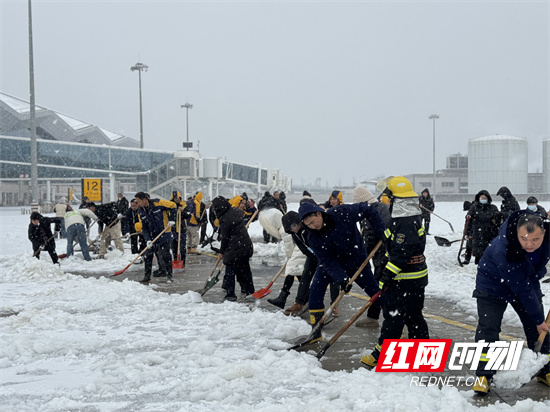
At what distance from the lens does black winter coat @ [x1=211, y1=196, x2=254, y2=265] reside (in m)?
7.92

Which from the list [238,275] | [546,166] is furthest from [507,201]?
[546,166]

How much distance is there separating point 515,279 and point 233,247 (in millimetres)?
4722

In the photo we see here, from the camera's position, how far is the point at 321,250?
17.8ft

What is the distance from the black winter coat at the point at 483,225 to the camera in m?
9.86

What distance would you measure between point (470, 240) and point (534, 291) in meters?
7.31

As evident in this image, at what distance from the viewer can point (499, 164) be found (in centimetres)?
7719

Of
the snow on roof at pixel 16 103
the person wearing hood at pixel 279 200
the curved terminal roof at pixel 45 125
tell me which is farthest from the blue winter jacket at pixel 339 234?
the snow on roof at pixel 16 103

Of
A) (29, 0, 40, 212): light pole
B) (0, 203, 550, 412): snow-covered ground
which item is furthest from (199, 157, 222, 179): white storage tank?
(0, 203, 550, 412): snow-covered ground

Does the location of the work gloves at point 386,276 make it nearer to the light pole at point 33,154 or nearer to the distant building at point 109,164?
the light pole at point 33,154

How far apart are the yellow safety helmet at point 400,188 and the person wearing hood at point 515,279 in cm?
84

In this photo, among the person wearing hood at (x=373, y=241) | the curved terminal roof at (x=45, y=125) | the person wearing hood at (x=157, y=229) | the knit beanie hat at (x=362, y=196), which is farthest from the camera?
the curved terminal roof at (x=45, y=125)

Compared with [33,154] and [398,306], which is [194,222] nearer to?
[33,154]

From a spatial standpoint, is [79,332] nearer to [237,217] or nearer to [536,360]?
[237,217]

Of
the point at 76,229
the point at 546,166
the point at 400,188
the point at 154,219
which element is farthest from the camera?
the point at 546,166
